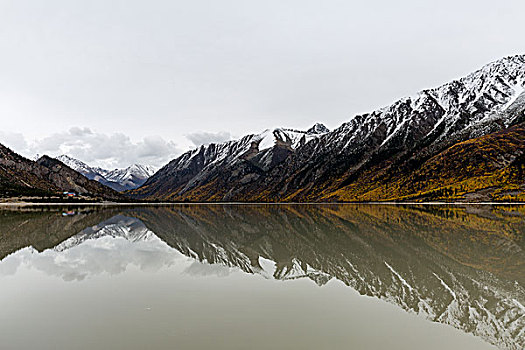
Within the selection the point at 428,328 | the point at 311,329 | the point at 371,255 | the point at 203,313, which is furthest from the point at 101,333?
the point at 371,255

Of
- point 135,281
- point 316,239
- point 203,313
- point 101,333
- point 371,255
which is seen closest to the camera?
point 101,333

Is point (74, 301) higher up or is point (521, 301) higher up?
point (74, 301)

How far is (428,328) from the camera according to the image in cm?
1175

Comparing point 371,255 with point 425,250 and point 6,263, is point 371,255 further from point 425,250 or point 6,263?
point 6,263

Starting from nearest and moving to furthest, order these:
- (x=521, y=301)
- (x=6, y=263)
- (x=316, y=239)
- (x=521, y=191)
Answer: (x=521, y=301), (x=6, y=263), (x=316, y=239), (x=521, y=191)

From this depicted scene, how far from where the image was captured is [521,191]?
137 meters

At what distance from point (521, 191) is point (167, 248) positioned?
150 meters

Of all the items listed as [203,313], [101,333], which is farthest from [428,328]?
[101,333]

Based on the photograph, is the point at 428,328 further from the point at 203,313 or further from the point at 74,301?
the point at 74,301

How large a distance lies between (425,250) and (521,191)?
138973mm

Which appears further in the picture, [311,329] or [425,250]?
[425,250]

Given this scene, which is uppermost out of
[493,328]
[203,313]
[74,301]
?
[74,301]

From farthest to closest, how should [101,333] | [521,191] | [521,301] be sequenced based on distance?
[521,191] < [521,301] < [101,333]

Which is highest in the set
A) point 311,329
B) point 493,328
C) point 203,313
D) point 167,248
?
point 167,248
